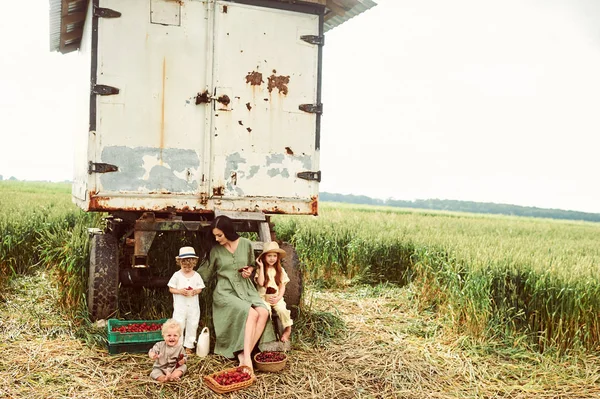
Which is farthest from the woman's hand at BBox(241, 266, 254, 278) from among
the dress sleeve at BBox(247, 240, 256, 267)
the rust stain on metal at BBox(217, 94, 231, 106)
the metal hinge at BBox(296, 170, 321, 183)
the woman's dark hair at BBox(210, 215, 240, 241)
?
the rust stain on metal at BBox(217, 94, 231, 106)

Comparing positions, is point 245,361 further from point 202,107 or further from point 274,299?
point 202,107

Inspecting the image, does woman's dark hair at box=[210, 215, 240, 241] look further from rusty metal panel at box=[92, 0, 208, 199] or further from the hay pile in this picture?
Result: the hay pile

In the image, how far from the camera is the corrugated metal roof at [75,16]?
7.17 m

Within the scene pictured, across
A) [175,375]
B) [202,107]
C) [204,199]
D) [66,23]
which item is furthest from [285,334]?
[66,23]

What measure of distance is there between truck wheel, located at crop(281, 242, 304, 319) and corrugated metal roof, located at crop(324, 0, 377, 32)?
320 centimetres

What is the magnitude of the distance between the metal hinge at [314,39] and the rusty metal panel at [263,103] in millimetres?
45

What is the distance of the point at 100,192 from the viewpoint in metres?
5.96

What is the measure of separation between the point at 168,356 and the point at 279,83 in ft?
10.9

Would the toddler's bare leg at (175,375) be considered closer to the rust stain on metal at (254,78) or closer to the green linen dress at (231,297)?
the green linen dress at (231,297)

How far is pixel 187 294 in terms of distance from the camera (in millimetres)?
5270

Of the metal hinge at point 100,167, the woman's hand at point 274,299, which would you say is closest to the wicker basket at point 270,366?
the woman's hand at point 274,299

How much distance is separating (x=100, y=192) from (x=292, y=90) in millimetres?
2426

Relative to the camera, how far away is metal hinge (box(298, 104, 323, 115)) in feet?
21.9

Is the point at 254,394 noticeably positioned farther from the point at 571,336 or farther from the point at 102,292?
the point at 571,336
